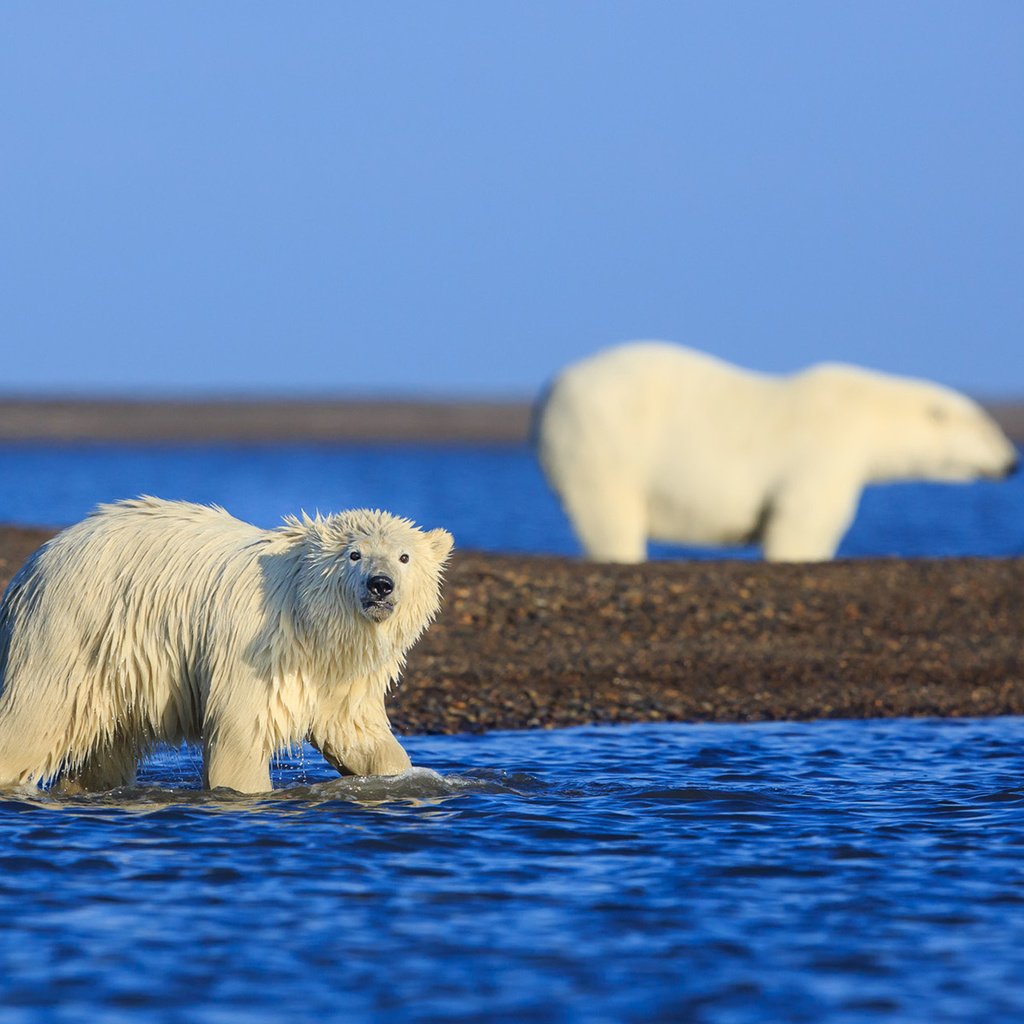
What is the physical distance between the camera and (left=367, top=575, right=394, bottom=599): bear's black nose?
279 inches

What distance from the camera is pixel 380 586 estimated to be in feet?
23.3

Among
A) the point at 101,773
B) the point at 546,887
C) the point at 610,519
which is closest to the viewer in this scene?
the point at 546,887

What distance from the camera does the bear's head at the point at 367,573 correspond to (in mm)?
7172

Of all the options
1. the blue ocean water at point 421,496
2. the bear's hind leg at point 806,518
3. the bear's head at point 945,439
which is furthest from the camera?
the blue ocean water at point 421,496

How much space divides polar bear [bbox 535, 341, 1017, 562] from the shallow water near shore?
719 centimetres

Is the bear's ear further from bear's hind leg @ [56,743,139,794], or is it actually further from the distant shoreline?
the distant shoreline

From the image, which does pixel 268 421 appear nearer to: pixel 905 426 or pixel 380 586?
pixel 905 426

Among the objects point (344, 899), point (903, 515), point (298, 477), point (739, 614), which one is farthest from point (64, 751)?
point (298, 477)

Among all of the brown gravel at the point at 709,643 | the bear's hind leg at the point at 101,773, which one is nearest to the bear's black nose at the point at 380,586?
the bear's hind leg at the point at 101,773

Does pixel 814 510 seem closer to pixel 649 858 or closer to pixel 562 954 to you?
pixel 649 858

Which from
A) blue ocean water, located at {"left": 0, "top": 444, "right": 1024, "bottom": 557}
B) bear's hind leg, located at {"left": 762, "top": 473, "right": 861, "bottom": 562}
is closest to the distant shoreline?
blue ocean water, located at {"left": 0, "top": 444, "right": 1024, "bottom": 557}

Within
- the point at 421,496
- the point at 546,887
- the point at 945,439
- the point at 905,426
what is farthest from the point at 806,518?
Result: the point at 421,496

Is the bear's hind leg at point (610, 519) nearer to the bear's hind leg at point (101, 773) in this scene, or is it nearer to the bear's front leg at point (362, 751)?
the bear's front leg at point (362, 751)

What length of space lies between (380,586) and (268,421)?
327ft
